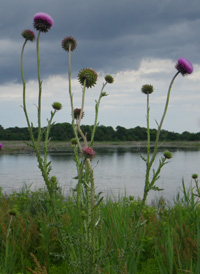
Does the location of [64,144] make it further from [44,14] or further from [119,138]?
[44,14]

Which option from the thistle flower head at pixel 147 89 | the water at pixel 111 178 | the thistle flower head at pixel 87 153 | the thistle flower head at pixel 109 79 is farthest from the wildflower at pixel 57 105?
the water at pixel 111 178

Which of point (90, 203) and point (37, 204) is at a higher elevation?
point (90, 203)

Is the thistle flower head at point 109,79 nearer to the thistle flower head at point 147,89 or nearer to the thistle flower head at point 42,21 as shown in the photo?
the thistle flower head at point 147,89

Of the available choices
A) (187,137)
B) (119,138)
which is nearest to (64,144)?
(119,138)

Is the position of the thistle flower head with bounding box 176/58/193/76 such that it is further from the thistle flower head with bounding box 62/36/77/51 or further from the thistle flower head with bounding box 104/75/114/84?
the thistle flower head with bounding box 62/36/77/51

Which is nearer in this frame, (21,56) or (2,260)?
(21,56)

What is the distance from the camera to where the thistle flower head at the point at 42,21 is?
256 centimetres

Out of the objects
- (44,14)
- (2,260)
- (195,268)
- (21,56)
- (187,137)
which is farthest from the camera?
(187,137)

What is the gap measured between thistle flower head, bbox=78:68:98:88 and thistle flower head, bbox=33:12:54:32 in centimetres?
49

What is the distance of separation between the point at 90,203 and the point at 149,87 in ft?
4.35

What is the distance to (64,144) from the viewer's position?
64.1m

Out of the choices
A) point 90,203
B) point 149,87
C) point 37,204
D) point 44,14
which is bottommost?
point 37,204

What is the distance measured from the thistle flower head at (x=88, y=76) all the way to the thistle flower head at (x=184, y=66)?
653 mm

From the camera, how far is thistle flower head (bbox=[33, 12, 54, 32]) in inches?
101
